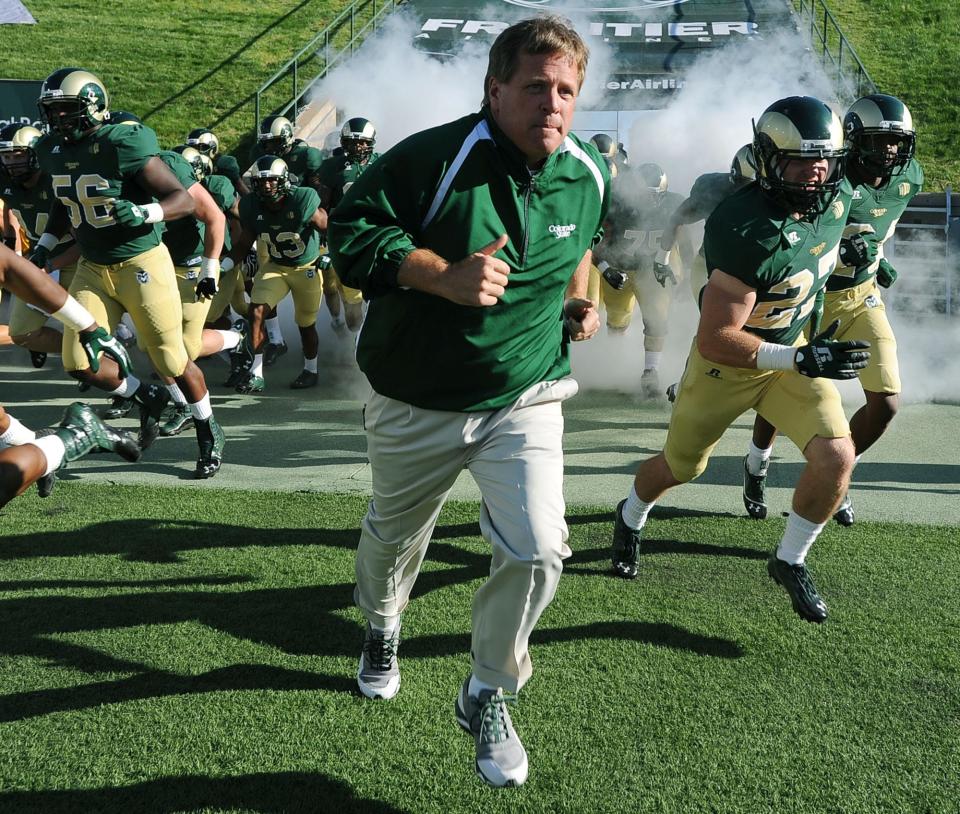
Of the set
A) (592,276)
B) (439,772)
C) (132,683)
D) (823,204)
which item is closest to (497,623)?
(439,772)

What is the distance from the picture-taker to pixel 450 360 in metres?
2.70

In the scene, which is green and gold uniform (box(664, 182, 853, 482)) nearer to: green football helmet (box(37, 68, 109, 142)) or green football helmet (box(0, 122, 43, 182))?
green football helmet (box(37, 68, 109, 142))

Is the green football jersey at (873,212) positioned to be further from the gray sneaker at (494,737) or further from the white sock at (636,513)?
the gray sneaker at (494,737)

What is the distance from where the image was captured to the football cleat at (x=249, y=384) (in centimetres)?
791

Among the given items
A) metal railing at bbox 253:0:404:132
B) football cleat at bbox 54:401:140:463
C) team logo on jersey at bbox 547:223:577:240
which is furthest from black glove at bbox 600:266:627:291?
metal railing at bbox 253:0:404:132

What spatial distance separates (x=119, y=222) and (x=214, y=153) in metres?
4.85

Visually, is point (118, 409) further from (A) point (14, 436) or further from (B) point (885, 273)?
(B) point (885, 273)

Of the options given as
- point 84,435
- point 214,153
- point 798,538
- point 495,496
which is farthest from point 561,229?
point 214,153

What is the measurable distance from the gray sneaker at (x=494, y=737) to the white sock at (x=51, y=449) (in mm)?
1845

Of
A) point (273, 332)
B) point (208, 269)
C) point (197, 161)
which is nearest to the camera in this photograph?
point (208, 269)

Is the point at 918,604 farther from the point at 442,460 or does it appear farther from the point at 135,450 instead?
the point at 135,450

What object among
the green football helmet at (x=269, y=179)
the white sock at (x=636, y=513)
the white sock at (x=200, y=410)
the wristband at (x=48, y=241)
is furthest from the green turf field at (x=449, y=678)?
the green football helmet at (x=269, y=179)

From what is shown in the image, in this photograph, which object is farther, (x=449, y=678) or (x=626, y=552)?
(x=626, y=552)

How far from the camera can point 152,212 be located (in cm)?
518
